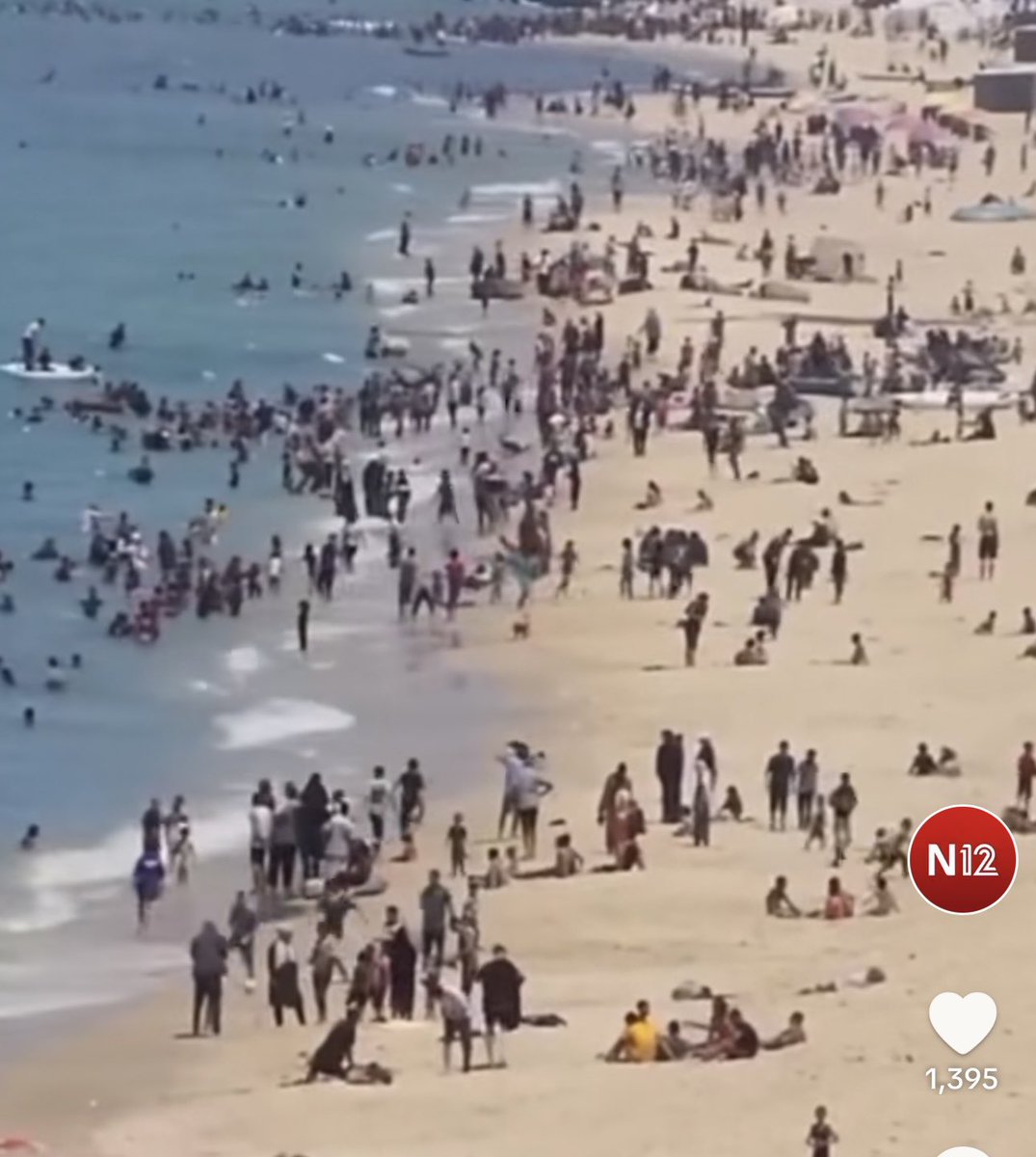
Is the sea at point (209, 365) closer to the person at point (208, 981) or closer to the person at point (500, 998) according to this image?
the person at point (208, 981)

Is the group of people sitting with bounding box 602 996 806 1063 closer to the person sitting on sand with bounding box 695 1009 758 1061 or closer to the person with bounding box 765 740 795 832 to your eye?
the person sitting on sand with bounding box 695 1009 758 1061

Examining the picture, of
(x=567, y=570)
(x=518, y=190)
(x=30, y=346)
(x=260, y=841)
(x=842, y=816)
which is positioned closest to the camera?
(x=842, y=816)

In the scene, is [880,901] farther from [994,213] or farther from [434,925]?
[994,213]

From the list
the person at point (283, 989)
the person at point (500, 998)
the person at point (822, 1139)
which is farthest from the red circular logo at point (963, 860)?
the person at point (283, 989)

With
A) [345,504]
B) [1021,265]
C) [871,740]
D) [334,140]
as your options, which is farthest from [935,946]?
[334,140]

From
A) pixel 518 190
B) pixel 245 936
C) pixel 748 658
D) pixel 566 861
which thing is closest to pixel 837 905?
pixel 566 861

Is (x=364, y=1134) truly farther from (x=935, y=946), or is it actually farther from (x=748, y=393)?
(x=748, y=393)

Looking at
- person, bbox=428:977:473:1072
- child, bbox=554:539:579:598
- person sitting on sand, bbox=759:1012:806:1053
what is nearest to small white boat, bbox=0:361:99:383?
child, bbox=554:539:579:598
